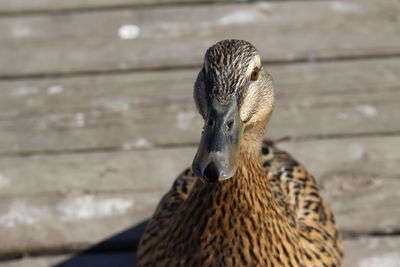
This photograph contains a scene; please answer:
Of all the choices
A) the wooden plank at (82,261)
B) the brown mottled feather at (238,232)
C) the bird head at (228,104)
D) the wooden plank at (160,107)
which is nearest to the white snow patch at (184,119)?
the wooden plank at (160,107)

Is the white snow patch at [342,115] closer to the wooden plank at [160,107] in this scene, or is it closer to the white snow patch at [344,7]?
the wooden plank at [160,107]

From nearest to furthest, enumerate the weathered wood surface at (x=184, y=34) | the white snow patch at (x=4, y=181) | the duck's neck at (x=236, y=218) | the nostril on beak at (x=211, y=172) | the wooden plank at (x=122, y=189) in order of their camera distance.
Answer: the nostril on beak at (x=211, y=172) → the duck's neck at (x=236, y=218) → the wooden plank at (x=122, y=189) → the white snow patch at (x=4, y=181) → the weathered wood surface at (x=184, y=34)

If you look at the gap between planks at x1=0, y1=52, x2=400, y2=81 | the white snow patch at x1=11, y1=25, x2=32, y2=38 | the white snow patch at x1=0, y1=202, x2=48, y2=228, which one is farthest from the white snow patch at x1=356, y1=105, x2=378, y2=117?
the white snow patch at x1=11, y1=25, x2=32, y2=38

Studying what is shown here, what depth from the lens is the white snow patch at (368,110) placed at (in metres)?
2.89

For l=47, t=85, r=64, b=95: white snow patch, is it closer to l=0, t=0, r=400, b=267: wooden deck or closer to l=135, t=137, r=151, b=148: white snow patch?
l=0, t=0, r=400, b=267: wooden deck

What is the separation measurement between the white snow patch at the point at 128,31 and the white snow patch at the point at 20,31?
440mm

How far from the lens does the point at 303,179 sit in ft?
7.80

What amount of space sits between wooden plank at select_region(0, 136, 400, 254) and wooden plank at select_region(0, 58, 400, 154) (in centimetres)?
8

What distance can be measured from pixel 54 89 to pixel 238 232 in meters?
1.47

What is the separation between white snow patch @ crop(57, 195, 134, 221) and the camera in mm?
2566

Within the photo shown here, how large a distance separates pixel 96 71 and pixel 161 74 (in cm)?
30

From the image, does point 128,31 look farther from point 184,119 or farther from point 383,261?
point 383,261

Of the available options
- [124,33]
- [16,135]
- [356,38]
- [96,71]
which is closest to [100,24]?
[124,33]

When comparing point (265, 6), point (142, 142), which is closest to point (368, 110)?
point (265, 6)
